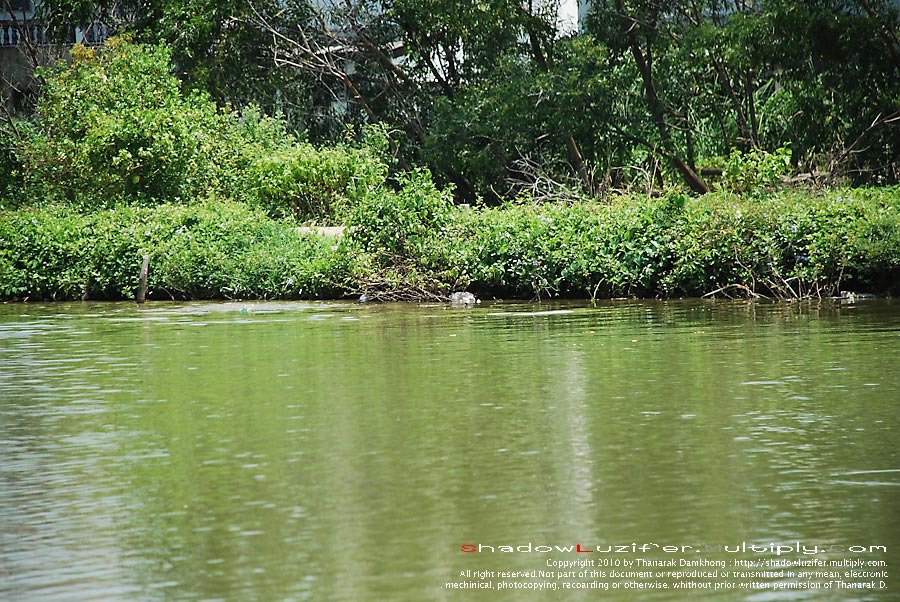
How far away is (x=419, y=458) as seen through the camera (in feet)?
21.2

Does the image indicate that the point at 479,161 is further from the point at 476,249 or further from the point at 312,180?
the point at 476,249

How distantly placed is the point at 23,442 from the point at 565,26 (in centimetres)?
2155

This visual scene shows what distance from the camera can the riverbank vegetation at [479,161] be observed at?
59.5 ft

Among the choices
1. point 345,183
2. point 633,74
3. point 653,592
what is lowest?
point 653,592

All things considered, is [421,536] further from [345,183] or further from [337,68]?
[337,68]

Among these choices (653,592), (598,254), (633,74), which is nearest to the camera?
(653,592)

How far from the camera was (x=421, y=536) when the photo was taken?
195 inches

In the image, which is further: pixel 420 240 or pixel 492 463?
pixel 420 240

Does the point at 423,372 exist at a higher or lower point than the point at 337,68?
lower

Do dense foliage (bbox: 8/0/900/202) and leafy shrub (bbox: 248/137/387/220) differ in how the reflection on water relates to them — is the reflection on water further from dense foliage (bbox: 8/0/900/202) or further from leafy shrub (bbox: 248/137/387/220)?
leafy shrub (bbox: 248/137/387/220)

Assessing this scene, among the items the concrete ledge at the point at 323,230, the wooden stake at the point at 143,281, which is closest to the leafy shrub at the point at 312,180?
the concrete ledge at the point at 323,230

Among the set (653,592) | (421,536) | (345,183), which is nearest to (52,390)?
(421,536)

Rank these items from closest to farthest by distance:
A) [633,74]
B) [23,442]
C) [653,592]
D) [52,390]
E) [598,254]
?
[653,592] < [23,442] < [52,390] < [598,254] < [633,74]

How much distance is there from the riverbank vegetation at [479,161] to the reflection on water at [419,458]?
6.00 m
